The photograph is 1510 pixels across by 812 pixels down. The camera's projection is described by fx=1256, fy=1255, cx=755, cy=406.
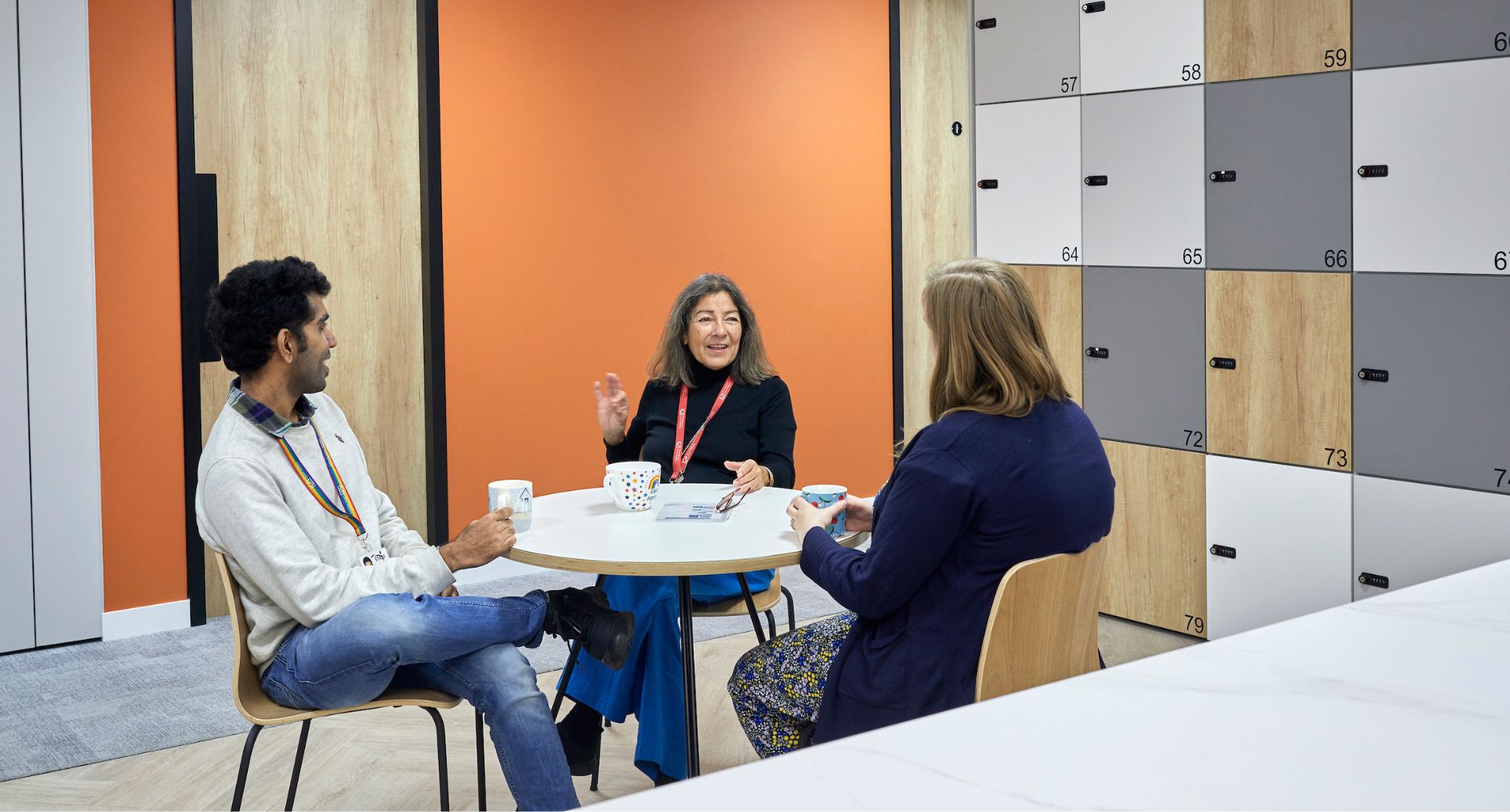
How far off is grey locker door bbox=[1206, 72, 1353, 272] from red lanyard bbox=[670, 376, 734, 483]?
1.33 m

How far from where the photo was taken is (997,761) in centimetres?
84

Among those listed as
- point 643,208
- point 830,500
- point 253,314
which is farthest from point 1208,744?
point 643,208

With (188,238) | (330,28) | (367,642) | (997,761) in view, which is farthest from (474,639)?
(330,28)

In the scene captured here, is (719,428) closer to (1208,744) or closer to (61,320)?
(61,320)

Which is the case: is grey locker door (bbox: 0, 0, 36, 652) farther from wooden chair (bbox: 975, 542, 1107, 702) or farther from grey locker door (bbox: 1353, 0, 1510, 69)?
grey locker door (bbox: 1353, 0, 1510, 69)

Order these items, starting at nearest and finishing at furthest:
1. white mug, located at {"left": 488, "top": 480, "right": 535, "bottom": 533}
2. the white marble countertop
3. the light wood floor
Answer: the white marble countertop
white mug, located at {"left": 488, "top": 480, "right": 535, "bottom": 533}
the light wood floor

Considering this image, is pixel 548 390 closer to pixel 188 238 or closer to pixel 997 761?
pixel 188 238

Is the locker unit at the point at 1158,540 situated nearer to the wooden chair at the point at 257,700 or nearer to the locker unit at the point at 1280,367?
the locker unit at the point at 1280,367

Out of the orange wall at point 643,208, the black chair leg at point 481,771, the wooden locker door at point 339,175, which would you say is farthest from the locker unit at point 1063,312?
the wooden locker door at point 339,175

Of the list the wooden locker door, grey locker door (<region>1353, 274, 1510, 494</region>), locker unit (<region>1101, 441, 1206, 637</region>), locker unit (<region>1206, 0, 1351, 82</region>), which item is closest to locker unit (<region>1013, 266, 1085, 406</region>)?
locker unit (<region>1101, 441, 1206, 637</region>)

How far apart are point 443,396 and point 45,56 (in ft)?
5.56

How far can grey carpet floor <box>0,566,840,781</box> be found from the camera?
10.6ft

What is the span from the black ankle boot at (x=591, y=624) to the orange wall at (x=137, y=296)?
8.20 ft

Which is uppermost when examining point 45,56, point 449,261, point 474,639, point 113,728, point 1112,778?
point 45,56
